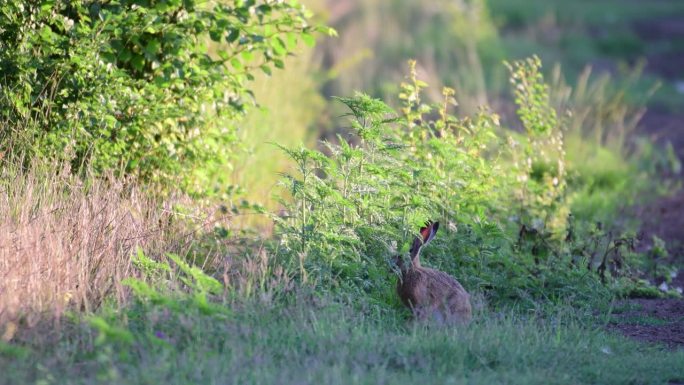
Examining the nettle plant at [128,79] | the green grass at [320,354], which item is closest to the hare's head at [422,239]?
the green grass at [320,354]

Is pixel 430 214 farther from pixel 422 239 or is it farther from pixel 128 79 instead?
pixel 128 79

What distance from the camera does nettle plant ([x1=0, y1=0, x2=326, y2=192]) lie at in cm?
678

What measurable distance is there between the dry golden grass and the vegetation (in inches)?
0.6

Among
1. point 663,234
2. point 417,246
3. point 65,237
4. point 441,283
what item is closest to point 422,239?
point 417,246

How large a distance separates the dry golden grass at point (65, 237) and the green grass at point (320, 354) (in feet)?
1.22

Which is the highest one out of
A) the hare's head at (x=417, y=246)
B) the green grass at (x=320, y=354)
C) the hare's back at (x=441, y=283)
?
the hare's head at (x=417, y=246)

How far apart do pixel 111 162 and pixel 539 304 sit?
3.02 metres

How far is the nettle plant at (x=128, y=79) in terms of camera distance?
6.78 m

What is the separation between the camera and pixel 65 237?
242 inches

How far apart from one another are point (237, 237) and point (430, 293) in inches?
62.2

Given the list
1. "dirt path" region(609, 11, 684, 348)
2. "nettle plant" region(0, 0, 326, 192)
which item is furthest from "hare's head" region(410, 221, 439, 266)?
"nettle plant" region(0, 0, 326, 192)

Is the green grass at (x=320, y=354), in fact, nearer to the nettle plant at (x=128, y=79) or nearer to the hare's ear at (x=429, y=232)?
the hare's ear at (x=429, y=232)

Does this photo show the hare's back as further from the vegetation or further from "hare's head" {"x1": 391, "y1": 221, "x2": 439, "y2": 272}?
the vegetation

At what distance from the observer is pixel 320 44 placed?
631 inches
